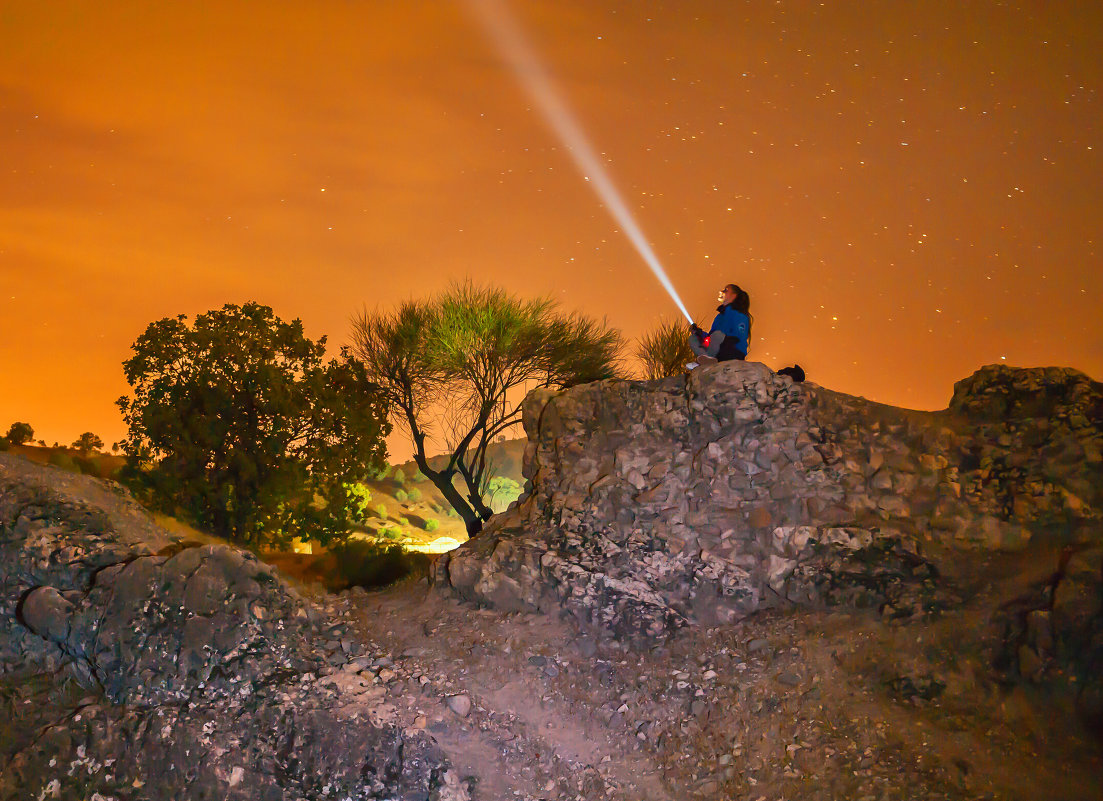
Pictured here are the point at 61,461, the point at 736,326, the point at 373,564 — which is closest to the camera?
the point at 736,326

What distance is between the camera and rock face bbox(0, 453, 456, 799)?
25.0 feet

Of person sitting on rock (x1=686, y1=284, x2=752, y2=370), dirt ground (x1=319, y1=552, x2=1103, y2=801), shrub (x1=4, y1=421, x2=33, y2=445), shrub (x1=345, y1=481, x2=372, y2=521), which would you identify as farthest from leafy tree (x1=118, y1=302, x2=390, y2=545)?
shrub (x1=4, y1=421, x2=33, y2=445)

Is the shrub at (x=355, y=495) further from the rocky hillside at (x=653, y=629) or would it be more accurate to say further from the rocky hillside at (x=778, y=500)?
the rocky hillside at (x=778, y=500)

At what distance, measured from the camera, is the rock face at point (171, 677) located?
25.0 ft

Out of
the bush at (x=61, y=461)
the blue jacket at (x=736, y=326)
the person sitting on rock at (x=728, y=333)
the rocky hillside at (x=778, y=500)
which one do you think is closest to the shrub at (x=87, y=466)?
the bush at (x=61, y=461)

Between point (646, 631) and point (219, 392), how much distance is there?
9.68m

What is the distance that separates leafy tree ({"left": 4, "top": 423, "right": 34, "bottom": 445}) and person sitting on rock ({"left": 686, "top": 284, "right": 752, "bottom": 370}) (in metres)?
27.3

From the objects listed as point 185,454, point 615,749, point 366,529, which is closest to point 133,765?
point 615,749

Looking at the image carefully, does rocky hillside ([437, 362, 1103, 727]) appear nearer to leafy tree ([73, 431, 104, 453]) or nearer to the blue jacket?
the blue jacket

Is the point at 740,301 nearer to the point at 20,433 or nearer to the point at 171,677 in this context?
the point at 171,677

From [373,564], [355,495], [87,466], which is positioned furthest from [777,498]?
[87,466]

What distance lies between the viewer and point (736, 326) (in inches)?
440

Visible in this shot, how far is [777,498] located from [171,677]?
739 cm

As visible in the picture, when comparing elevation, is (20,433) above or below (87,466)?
above
